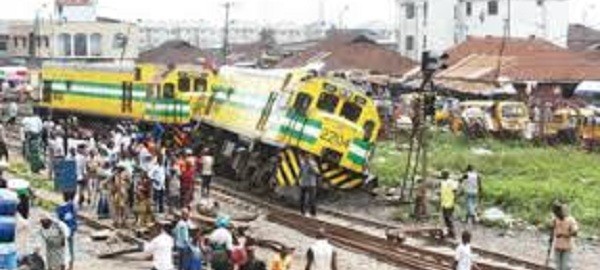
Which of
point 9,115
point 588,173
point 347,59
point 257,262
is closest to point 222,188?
point 588,173

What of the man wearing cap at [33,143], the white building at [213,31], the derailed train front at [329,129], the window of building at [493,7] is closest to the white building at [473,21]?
the window of building at [493,7]

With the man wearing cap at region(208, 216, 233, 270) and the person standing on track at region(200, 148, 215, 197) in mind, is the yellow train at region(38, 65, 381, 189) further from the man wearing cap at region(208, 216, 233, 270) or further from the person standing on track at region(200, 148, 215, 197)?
the man wearing cap at region(208, 216, 233, 270)

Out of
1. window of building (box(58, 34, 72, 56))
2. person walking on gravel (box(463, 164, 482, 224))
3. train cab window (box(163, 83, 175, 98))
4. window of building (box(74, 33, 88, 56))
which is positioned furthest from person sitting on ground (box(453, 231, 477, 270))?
window of building (box(58, 34, 72, 56))

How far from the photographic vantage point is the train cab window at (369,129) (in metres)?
26.3

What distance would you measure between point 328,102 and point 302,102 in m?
0.60

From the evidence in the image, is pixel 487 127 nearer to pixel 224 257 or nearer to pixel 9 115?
pixel 9 115

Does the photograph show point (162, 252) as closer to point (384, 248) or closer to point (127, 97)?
point (384, 248)

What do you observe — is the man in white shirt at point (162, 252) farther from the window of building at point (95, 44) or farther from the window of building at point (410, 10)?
the window of building at point (410, 10)

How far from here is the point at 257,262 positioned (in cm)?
1672

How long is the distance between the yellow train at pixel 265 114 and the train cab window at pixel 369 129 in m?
0.02

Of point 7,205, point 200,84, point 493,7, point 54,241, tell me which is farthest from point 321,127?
point 493,7

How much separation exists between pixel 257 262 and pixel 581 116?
2399 cm

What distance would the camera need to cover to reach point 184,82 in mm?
34531

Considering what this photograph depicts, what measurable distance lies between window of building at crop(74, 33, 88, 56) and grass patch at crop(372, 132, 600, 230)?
1569 inches
